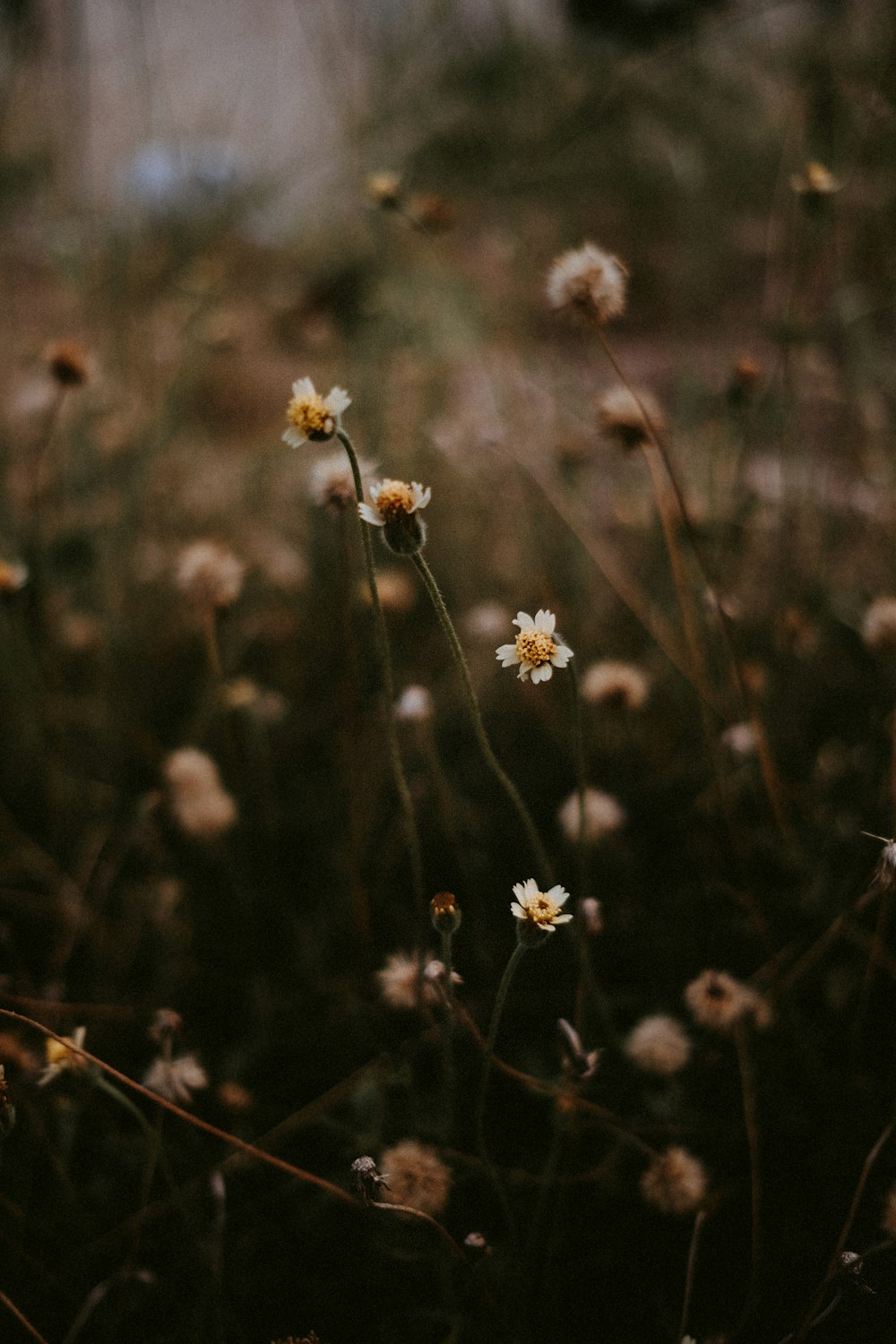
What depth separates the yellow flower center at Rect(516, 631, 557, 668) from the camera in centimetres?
53

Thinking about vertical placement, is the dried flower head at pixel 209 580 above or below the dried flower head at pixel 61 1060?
above

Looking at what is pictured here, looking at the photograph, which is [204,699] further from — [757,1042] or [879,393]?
[879,393]

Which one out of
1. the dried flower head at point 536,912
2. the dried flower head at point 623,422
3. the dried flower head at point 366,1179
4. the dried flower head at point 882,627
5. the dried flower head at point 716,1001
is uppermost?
the dried flower head at point 623,422

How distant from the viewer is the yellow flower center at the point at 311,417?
0.54 meters

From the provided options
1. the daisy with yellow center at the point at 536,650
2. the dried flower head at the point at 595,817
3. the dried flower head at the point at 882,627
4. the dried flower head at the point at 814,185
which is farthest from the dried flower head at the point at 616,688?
the dried flower head at the point at 814,185

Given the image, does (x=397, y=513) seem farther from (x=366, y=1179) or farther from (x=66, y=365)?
(x=66, y=365)

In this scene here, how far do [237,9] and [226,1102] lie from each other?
8.47 ft

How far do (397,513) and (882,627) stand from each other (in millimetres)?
523

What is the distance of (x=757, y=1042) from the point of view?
75 centimetres

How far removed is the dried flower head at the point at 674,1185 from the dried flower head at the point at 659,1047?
6 cm

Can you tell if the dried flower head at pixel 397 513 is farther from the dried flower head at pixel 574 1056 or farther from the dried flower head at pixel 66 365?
the dried flower head at pixel 66 365

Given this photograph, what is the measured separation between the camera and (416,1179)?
62 cm

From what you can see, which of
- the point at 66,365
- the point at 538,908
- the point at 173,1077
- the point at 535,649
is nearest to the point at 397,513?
the point at 535,649

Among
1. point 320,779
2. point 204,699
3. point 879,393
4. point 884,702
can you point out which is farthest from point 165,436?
point 879,393
